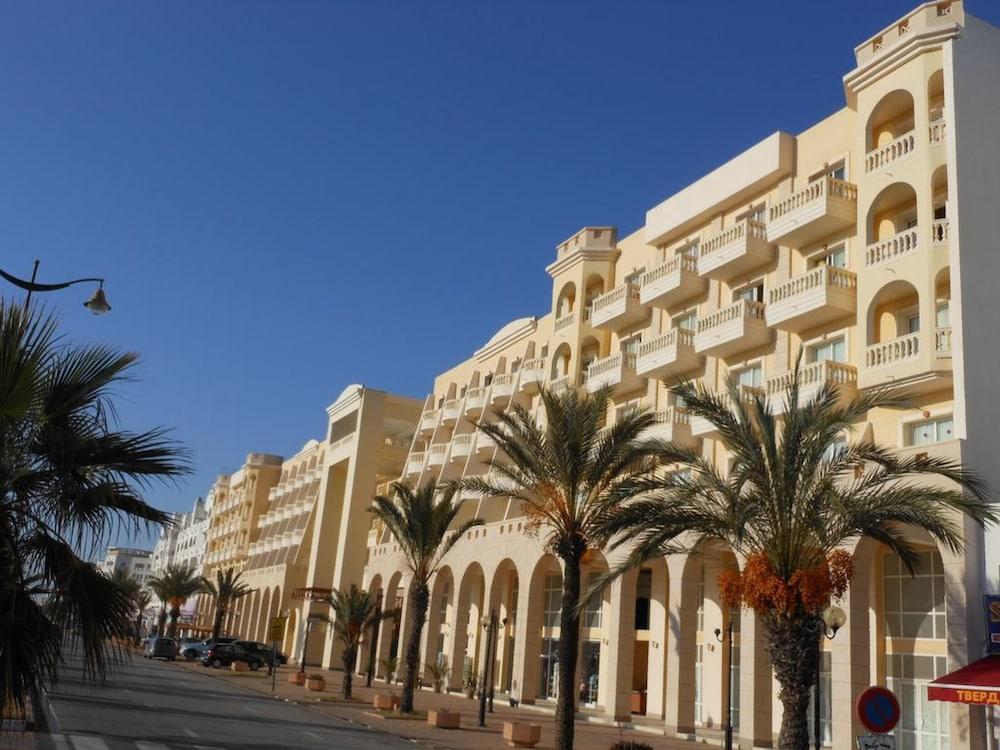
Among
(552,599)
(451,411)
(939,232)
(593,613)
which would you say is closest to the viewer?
(939,232)

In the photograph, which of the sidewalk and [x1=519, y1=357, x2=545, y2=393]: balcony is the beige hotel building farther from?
[x1=519, y1=357, x2=545, y2=393]: balcony

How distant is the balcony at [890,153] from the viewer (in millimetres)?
24734

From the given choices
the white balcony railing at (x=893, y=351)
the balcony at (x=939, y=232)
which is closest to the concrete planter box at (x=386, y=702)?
the white balcony railing at (x=893, y=351)

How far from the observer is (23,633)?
1015 centimetres

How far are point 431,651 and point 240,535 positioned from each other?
48013 mm

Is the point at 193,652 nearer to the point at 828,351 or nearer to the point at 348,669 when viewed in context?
the point at 348,669

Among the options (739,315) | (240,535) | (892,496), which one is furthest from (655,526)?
(240,535)

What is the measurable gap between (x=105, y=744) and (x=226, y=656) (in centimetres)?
3642

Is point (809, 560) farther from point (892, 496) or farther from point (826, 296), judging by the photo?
point (826, 296)

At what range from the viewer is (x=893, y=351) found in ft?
77.2

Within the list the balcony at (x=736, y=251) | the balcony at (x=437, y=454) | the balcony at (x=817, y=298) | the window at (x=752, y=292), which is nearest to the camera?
the balcony at (x=817, y=298)

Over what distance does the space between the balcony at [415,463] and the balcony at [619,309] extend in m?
17.1

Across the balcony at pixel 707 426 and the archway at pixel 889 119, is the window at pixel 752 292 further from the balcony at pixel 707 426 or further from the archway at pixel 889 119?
the archway at pixel 889 119

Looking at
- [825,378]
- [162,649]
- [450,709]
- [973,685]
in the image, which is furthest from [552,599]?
[162,649]
